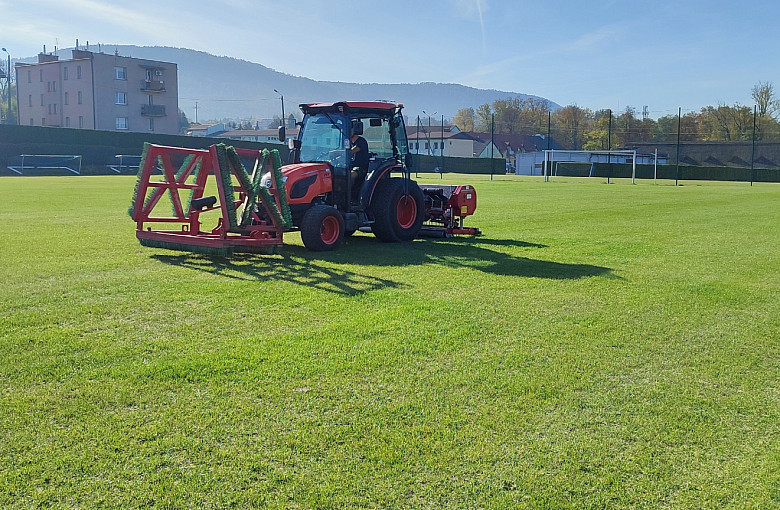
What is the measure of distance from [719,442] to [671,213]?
17.2m

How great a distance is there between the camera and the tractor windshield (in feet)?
38.0

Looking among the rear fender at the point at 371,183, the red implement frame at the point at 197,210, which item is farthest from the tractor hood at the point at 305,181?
the rear fender at the point at 371,183

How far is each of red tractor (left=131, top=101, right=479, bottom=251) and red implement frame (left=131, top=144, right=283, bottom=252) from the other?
15mm

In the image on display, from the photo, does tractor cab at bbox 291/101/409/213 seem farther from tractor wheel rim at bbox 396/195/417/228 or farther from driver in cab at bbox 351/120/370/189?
tractor wheel rim at bbox 396/195/417/228

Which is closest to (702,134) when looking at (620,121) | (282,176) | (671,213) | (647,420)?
(620,121)

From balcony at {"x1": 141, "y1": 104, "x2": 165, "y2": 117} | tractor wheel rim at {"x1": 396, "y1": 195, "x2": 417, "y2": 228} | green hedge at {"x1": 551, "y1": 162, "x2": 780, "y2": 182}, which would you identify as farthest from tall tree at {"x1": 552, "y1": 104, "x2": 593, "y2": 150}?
tractor wheel rim at {"x1": 396, "y1": 195, "x2": 417, "y2": 228}

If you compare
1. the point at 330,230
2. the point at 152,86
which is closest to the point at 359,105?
the point at 330,230

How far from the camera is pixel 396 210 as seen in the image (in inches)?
478

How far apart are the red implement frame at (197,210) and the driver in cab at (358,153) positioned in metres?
1.60

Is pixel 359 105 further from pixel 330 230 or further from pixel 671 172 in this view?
pixel 671 172

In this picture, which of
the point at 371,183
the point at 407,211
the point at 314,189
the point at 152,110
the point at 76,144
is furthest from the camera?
the point at 152,110

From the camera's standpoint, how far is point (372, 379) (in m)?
4.83

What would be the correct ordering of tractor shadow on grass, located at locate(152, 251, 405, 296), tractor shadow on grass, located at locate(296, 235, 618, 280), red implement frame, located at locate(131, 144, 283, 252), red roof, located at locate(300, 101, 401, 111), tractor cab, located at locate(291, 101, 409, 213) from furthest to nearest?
tractor cab, located at locate(291, 101, 409, 213)
red roof, located at locate(300, 101, 401, 111)
red implement frame, located at locate(131, 144, 283, 252)
tractor shadow on grass, located at locate(296, 235, 618, 280)
tractor shadow on grass, located at locate(152, 251, 405, 296)

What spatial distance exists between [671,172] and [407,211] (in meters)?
55.7
